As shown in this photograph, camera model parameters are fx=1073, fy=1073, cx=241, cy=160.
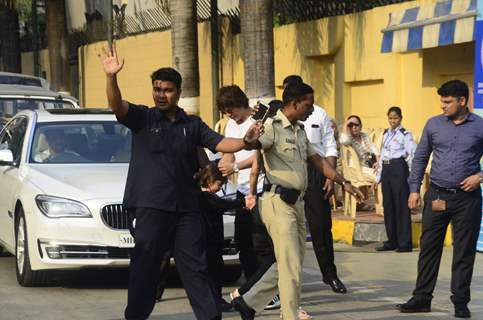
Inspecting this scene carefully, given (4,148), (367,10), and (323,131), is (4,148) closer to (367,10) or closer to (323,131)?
(323,131)

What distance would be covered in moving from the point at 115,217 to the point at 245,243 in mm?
1404

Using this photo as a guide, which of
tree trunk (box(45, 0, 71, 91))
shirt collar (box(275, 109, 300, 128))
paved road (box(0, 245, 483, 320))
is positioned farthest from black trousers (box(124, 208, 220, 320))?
tree trunk (box(45, 0, 71, 91))

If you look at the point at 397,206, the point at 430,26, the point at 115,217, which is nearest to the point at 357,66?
the point at 430,26

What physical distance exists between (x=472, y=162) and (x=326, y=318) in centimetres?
174

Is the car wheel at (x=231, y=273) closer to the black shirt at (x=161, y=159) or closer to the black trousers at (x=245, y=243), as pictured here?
the black trousers at (x=245, y=243)

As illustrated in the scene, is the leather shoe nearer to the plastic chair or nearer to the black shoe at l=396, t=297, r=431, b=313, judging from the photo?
the black shoe at l=396, t=297, r=431, b=313

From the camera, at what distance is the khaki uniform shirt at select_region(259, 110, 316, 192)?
25.9ft

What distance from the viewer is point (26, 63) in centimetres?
3475

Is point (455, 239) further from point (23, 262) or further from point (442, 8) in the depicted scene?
point (442, 8)

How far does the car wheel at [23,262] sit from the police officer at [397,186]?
476 cm

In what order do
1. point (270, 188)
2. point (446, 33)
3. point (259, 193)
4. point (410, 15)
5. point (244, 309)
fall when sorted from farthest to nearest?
point (410, 15) < point (446, 33) < point (259, 193) < point (244, 309) < point (270, 188)

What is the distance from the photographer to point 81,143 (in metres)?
11.2

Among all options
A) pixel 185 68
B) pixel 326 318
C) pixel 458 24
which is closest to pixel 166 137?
pixel 326 318

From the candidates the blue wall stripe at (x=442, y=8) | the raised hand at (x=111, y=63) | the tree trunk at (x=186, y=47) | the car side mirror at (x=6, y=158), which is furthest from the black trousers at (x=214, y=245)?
the tree trunk at (x=186, y=47)
